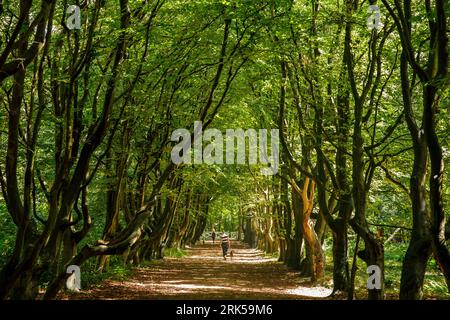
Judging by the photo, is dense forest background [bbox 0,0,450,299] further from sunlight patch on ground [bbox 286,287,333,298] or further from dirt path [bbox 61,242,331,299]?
dirt path [bbox 61,242,331,299]

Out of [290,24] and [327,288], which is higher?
[290,24]

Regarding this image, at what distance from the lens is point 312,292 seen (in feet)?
56.5

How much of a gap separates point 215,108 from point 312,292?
284 inches

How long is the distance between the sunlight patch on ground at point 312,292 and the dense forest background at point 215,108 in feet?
3.25

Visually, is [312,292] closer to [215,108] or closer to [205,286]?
[205,286]

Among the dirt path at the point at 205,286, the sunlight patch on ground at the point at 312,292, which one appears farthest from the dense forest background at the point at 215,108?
the dirt path at the point at 205,286

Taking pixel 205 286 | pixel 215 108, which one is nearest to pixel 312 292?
pixel 205 286

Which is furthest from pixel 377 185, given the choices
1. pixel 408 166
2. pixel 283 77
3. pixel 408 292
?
pixel 408 292

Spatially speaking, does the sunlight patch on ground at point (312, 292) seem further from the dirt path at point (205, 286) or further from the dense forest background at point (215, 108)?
the dense forest background at point (215, 108)
